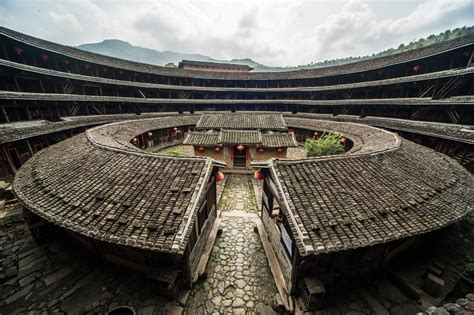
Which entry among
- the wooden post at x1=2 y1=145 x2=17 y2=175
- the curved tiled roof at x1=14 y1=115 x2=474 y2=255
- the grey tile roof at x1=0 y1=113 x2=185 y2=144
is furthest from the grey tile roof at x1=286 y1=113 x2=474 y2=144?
the wooden post at x1=2 y1=145 x2=17 y2=175

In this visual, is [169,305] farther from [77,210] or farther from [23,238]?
[23,238]

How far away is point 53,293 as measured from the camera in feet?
22.6

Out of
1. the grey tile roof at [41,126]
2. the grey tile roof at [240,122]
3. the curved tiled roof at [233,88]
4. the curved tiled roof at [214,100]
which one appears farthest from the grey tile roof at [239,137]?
the curved tiled roof at [233,88]

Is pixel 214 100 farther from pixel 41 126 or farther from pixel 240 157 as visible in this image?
pixel 41 126

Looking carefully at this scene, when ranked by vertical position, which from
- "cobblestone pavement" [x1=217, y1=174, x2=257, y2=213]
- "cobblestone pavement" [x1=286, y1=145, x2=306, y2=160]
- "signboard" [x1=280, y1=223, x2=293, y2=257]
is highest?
"signboard" [x1=280, y1=223, x2=293, y2=257]

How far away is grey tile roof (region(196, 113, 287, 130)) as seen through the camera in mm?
22719

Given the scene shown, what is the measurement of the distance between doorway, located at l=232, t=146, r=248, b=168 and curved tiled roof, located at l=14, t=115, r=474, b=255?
35.7ft

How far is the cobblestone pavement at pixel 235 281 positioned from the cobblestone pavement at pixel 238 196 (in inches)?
107

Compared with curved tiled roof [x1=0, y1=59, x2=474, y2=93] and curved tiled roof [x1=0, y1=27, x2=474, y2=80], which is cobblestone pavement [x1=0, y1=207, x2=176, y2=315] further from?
curved tiled roof [x1=0, y1=27, x2=474, y2=80]

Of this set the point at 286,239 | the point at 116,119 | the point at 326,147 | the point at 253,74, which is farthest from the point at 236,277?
the point at 253,74

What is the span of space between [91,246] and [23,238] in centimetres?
472

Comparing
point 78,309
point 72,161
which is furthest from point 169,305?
point 72,161

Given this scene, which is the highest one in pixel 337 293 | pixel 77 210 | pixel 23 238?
pixel 77 210

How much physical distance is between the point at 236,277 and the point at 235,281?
20 cm
